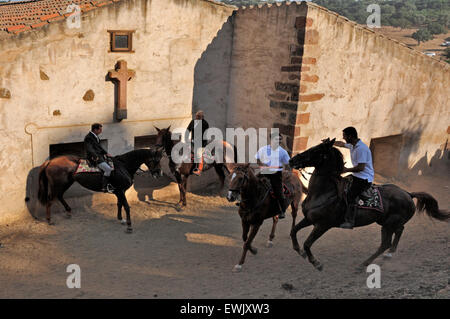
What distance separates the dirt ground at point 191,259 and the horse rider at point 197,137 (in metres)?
1.10

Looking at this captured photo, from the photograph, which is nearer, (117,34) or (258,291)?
(258,291)

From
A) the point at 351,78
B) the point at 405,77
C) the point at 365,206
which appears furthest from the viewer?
the point at 405,77

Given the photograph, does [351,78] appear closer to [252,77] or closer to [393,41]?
[393,41]

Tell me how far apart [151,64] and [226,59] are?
2288 mm

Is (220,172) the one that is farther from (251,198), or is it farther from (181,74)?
(251,198)

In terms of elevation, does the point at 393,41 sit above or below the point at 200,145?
above

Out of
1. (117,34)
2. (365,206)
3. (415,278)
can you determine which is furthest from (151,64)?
(415,278)

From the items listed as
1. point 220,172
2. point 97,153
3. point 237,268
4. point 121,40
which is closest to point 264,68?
point 220,172

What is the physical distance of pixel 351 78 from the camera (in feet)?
35.9

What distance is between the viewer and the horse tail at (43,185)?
28.9 feet

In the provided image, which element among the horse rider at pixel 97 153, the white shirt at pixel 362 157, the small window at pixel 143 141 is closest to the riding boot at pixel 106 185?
the horse rider at pixel 97 153

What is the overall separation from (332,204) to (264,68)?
16.1 ft

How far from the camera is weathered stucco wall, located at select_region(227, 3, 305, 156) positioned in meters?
10.0

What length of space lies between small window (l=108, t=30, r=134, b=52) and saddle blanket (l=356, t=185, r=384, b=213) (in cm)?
610
